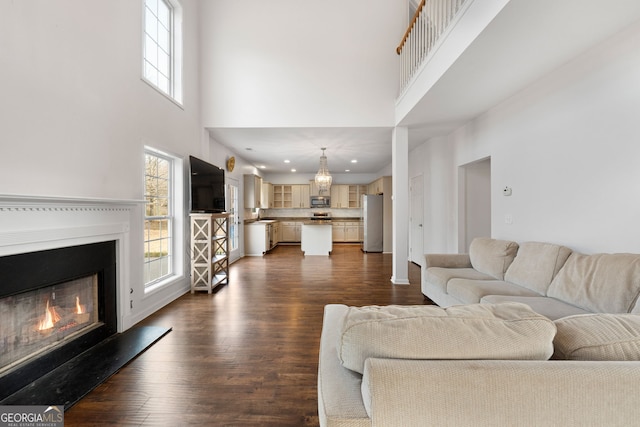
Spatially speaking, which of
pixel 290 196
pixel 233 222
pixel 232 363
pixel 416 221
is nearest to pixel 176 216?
pixel 232 363

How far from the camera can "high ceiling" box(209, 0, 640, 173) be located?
1887 millimetres

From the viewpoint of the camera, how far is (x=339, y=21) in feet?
14.5

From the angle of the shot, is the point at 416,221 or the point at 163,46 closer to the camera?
the point at 163,46

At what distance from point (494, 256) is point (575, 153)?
1.24 metres

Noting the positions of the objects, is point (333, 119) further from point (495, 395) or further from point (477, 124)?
point (495, 395)

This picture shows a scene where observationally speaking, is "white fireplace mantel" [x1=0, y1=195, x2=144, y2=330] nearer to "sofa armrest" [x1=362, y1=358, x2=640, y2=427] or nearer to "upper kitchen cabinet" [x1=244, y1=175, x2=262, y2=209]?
"sofa armrest" [x1=362, y1=358, x2=640, y2=427]

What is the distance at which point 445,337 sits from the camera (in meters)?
0.84

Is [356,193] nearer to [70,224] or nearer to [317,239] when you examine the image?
[317,239]

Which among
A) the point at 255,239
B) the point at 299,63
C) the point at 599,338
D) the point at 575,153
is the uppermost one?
the point at 299,63

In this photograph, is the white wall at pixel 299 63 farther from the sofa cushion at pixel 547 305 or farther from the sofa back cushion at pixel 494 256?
the sofa cushion at pixel 547 305

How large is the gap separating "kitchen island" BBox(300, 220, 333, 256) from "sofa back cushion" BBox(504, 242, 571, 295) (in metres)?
4.67

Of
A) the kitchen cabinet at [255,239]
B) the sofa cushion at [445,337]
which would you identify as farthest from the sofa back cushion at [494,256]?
the kitchen cabinet at [255,239]

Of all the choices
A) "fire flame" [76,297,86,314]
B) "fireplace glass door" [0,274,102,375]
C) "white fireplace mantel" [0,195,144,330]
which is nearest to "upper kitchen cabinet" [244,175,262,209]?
"white fireplace mantel" [0,195,144,330]

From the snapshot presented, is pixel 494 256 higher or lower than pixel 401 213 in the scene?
lower
